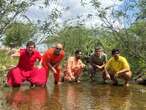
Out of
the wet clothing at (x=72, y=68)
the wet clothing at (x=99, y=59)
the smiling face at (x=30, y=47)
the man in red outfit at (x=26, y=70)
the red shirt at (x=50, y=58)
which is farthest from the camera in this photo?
the wet clothing at (x=99, y=59)

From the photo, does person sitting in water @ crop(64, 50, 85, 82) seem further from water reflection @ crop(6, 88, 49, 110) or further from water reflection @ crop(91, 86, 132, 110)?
water reflection @ crop(6, 88, 49, 110)

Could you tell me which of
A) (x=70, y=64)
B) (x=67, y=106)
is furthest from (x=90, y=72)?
(x=67, y=106)

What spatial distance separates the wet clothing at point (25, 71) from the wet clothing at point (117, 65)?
2.76 metres

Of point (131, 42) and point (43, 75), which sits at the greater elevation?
point (131, 42)

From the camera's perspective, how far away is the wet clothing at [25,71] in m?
11.8

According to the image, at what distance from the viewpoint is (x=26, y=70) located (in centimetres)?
1202

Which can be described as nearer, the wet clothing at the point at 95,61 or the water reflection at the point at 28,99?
the water reflection at the point at 28,99

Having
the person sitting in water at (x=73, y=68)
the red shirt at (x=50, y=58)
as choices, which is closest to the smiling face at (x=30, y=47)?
the red shirt at (x=50, y=58)

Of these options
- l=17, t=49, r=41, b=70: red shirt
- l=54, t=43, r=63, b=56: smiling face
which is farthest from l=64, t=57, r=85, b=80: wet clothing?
l=17, t=49, r=41, b=70: red shirt

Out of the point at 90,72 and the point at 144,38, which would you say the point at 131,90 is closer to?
the point at 90,72

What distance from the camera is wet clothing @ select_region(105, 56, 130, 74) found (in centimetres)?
1360

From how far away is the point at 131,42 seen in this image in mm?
Answer: 18219

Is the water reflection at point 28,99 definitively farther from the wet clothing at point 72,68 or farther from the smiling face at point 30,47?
the wet clothing at point 72,68

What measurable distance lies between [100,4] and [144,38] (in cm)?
218
